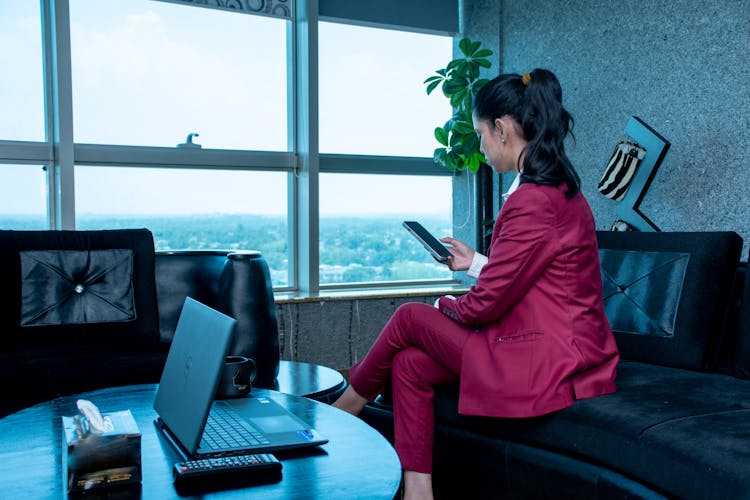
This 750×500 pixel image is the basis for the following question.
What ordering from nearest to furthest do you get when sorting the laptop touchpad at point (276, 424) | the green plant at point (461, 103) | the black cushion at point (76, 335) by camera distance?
the laptop touchpad at point (276, 424), the black cushion at point (76, 335), the green plant at point (461, 103)

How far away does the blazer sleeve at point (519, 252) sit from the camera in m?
1.92

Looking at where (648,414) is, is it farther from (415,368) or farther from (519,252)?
(415,368)

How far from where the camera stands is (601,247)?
269cm

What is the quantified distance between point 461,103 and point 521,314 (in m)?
2.24

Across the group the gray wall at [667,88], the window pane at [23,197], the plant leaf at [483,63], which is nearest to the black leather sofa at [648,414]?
the gray wall at [667,88]

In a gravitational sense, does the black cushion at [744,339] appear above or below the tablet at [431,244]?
below

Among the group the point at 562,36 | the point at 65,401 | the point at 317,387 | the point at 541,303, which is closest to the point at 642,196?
the point at 562,36

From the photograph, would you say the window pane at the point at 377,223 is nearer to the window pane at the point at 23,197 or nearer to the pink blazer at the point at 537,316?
the window pane at the point at 23,197

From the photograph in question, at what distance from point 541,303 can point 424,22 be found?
2.81 m

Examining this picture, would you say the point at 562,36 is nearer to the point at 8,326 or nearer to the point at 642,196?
the point at 642,196

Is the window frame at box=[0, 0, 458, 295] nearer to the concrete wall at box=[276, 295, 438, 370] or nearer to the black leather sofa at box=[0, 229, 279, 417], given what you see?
the concrete wall at box=[276, 295, 438, 370]

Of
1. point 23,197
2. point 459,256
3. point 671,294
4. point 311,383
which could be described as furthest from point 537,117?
point 23,197

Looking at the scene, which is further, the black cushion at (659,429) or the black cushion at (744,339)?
the black cushion at (744,339)

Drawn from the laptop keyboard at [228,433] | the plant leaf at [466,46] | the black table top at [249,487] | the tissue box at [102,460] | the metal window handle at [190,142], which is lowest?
the black table top at [249,487]
